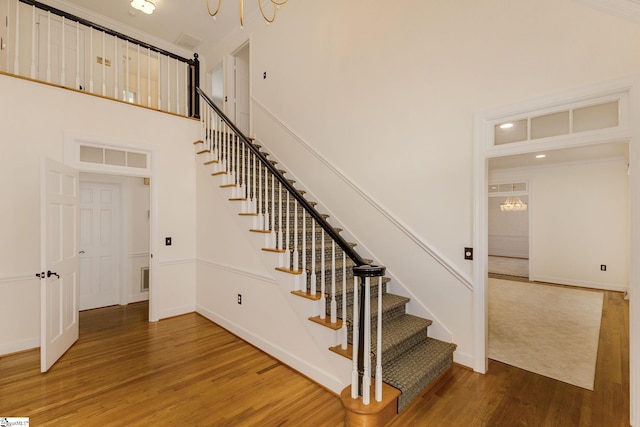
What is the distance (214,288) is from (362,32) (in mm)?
3886

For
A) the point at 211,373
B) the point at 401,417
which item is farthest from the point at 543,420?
the point at 211,373

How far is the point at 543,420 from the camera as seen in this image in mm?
2014

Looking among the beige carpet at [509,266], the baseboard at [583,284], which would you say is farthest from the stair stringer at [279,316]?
the beige carpet at [509,266]

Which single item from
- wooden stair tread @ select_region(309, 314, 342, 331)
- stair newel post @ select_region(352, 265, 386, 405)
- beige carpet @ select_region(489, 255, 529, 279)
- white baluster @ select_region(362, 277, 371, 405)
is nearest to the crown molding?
stair newel post @ select_region(352, 265, 386, 405)

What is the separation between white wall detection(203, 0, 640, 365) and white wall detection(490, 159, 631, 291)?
517 cm

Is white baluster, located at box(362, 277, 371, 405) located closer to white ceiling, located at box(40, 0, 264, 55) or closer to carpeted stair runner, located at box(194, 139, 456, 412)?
carpeted stair runner, located at box(194, 139, 456, 412)

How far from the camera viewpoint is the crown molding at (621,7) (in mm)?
1903

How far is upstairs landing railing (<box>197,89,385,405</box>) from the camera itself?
194cm

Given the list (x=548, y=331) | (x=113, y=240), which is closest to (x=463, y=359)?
(x=548, y=331)

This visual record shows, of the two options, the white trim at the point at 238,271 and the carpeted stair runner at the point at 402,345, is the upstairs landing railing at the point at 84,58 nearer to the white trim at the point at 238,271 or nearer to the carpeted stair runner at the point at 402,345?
the white trim at the point at 238,271

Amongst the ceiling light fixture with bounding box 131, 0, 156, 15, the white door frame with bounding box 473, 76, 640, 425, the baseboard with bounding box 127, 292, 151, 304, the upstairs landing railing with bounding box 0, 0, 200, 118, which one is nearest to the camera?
the white door frame with bounding box 473, 76, 640, 425

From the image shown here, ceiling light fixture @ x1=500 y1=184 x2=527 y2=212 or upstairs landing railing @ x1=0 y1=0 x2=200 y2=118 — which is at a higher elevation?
upstairs landing railing @ x1=0 y1=0 x2=200 y2=118

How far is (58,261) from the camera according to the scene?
2969 millimetres

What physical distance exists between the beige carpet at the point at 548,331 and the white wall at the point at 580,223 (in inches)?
29.7
